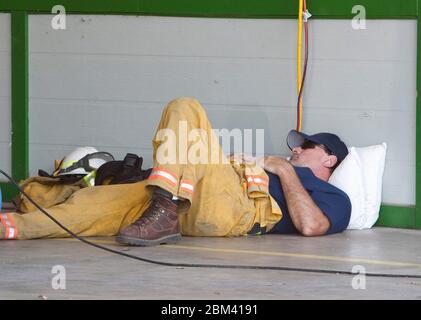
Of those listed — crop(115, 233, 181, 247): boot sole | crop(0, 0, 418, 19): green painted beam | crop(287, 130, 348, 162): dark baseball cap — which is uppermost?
crop(0, 0, 418, 19): green painted beam

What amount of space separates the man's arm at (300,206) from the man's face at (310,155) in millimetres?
237

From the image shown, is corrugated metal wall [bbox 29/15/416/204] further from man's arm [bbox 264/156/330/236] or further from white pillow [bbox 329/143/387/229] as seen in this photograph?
man's arm [bbox 264/156/330/236]

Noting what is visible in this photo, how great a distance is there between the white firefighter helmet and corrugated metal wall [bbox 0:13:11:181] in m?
0.78

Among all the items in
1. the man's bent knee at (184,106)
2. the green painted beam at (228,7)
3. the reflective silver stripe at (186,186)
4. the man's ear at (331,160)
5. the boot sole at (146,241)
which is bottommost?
the boot sole at (146,241)

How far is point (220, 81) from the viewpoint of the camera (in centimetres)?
743

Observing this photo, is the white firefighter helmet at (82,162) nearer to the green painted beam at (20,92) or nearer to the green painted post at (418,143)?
the green painted beam at (20,92)

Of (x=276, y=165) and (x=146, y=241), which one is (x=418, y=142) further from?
(x=146, y=241)

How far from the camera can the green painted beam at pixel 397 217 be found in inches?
273

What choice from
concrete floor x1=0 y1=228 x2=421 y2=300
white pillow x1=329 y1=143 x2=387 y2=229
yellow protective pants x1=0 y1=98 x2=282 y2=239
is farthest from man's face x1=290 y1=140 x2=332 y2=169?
concrete floor x1=0 y1=228 x2=421 y2=300

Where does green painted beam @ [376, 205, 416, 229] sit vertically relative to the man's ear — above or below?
below

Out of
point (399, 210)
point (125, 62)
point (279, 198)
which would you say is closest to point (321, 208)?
point (279, 198)

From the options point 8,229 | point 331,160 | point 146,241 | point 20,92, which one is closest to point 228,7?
point 331,160

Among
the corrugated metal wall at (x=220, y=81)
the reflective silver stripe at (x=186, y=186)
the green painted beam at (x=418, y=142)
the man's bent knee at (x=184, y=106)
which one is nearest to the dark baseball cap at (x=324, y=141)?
the corrugated metal wall at (x=220, y=81)

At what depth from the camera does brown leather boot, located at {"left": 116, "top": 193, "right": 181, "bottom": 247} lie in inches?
238
